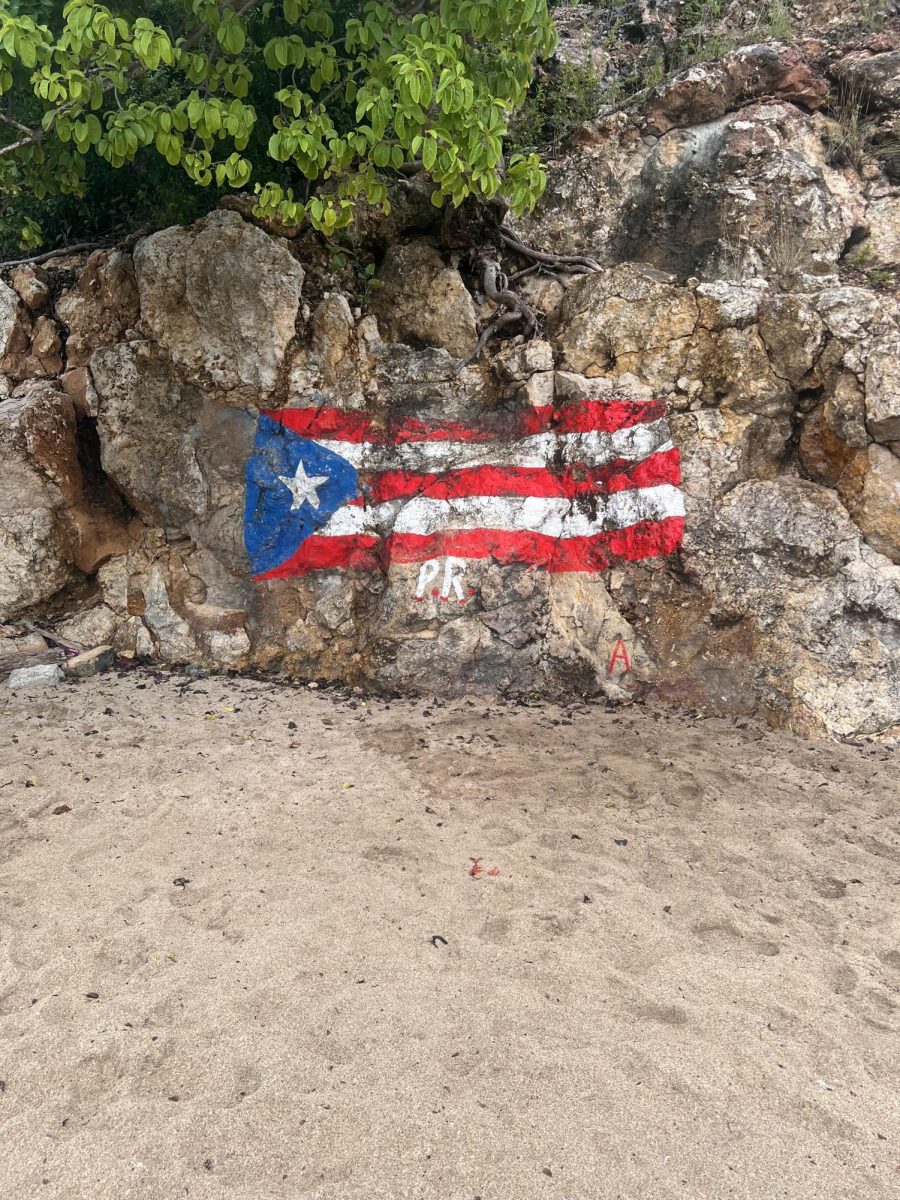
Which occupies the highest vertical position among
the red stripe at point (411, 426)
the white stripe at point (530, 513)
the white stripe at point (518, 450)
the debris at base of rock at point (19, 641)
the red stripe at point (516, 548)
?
the red stripe at point (411, 426)

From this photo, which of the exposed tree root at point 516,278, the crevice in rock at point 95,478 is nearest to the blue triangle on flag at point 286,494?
the crevice in rock at point 95,478

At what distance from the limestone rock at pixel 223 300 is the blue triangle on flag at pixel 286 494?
0.38 metres

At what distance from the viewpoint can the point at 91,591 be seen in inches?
209

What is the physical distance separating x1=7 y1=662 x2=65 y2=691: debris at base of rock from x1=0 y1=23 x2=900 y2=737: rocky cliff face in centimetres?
38

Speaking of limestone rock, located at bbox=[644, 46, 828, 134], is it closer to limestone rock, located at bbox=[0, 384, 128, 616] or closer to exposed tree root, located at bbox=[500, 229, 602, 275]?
exposed tree root, located at bbox=[500, 229, 602, 275]

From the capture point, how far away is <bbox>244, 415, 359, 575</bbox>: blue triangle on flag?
5.06 metres

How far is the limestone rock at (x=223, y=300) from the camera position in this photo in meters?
4.99

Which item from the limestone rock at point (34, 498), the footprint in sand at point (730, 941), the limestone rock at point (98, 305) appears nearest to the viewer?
the footprint in sand at point (730, 941)

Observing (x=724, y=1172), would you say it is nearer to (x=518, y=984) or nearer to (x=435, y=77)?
(x=518, y=984)

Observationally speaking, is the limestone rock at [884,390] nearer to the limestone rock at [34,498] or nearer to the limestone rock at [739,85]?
the limestone rock at [739,85]

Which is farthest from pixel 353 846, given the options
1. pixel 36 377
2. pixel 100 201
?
pixel 100 201

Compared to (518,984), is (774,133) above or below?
above

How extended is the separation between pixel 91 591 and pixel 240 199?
2798 mm

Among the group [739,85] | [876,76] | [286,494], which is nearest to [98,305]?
[286,494]
